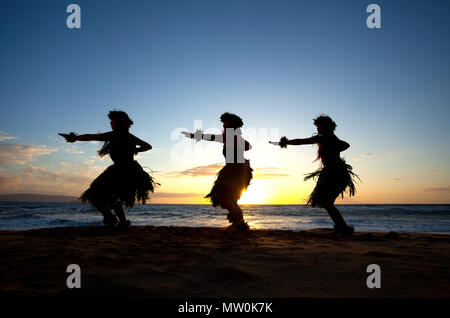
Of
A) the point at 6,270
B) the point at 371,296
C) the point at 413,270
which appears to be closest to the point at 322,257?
the point at 413,270

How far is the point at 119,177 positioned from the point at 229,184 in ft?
6.58

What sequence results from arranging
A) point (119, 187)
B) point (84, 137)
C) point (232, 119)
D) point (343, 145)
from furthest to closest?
point (232, 119) < point (343, 145) < point (119, 187) < point (84, 137)

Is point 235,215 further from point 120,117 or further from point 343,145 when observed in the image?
point 120,117

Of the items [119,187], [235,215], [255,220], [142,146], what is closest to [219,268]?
[235,215]

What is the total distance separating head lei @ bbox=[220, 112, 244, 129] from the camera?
5.43 metres

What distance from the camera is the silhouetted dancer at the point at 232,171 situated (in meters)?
5.15

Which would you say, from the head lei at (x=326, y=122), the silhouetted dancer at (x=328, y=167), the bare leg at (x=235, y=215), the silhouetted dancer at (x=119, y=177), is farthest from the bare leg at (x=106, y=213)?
the head lei at (x=326, y=122)

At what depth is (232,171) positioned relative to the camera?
527 cm

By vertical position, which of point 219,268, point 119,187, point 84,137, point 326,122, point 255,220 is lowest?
point 255,220

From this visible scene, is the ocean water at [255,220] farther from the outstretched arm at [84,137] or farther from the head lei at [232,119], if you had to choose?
the head lei at [232,119]

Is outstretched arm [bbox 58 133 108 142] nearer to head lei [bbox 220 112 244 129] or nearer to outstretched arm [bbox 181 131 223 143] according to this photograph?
outstretched arm [bbox 181 131 223 143]

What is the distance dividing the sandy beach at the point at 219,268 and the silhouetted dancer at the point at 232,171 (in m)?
1.31

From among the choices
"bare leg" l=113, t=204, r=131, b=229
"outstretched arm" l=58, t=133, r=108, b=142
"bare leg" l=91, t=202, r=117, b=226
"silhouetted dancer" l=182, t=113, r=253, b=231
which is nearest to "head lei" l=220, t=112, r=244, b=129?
"silhouetted dancer" l=182, t=113, r=253, b=231
